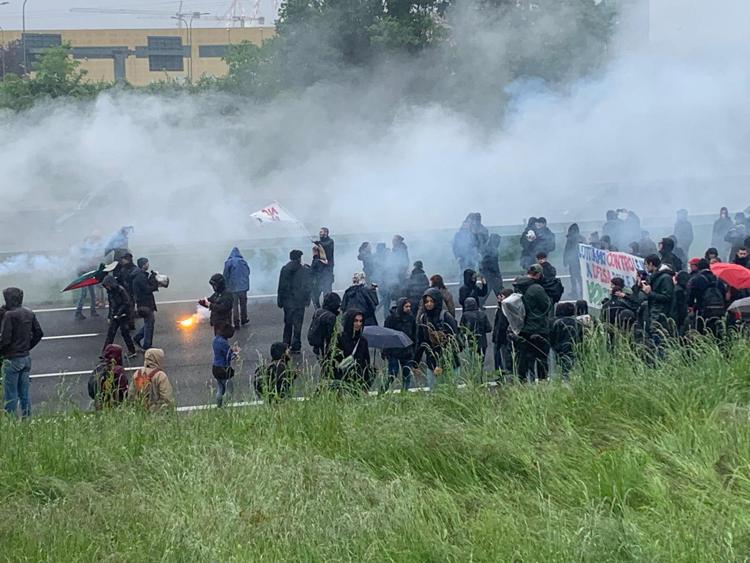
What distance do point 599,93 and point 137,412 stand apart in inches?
579

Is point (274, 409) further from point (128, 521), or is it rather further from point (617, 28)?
point (617, 28)

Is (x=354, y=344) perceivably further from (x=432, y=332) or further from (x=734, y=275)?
(x=734, y=275)

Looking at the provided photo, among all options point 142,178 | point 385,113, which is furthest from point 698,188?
point 142,178

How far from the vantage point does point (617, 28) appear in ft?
69.5

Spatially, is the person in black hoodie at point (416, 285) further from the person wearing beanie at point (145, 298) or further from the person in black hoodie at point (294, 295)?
the person wearing beanie at point (145, 298)

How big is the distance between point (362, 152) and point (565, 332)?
13.7 metres

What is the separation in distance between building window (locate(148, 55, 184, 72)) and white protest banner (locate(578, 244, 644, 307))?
50648 mm

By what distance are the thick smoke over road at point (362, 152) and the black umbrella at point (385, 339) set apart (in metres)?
11.1

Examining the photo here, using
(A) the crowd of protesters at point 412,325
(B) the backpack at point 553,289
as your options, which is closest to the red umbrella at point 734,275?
(A) the crowd of protesters at point 412,325

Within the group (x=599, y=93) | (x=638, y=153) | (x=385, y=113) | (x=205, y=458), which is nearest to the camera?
(x=205, y=458)

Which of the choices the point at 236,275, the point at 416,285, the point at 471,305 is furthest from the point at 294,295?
the point at 471,305

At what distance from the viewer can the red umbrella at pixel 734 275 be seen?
11.4 meters

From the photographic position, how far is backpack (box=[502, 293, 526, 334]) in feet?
32.7

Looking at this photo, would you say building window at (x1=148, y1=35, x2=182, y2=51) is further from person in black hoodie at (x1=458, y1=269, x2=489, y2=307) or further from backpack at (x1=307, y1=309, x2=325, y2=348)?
backpack at (x1=307, y1=309, x2=325, y2=348)
